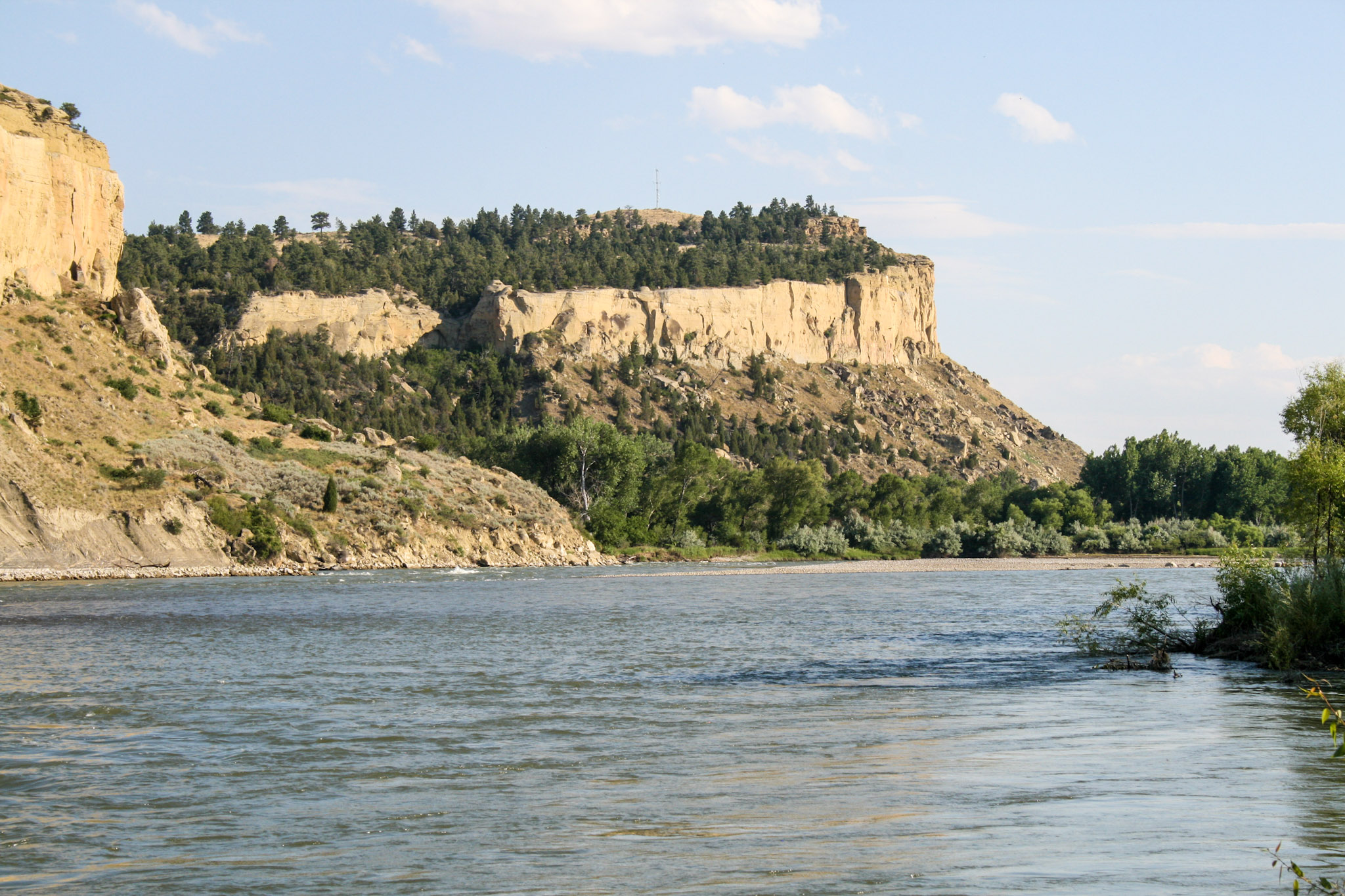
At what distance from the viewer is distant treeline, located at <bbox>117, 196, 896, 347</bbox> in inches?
4975

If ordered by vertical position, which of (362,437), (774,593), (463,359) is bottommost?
(774,593)

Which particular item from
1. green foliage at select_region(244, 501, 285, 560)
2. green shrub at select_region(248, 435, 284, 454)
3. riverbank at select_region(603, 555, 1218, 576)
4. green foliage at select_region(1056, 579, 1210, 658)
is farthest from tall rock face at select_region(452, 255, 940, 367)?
green foliage at select_region(1056, 579, 1210, 658)

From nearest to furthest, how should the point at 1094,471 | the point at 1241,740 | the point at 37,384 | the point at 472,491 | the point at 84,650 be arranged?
the point at 1241,740 → the point at 84,650 → the point at 37,384 → the point at 472,491 → the point at 1094,471

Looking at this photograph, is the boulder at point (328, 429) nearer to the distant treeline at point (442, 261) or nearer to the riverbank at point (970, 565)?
the riverbank at point (970, 565)

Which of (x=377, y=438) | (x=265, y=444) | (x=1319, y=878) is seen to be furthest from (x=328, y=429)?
(x=1319, y=878)

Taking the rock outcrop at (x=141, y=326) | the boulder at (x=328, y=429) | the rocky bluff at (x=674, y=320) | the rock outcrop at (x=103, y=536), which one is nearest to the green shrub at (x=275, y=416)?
the boulder at (x=328, y=429)

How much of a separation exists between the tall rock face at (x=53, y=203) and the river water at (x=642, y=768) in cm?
4858

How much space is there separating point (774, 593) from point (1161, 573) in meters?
25.4

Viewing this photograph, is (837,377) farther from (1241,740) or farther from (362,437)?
(1241,740)

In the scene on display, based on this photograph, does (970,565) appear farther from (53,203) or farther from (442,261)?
(442,261)

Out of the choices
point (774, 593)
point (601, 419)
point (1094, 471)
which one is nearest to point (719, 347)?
point (601, 419)

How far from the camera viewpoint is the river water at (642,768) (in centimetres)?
931

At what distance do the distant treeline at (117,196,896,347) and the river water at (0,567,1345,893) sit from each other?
10484cm

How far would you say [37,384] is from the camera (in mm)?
60531
